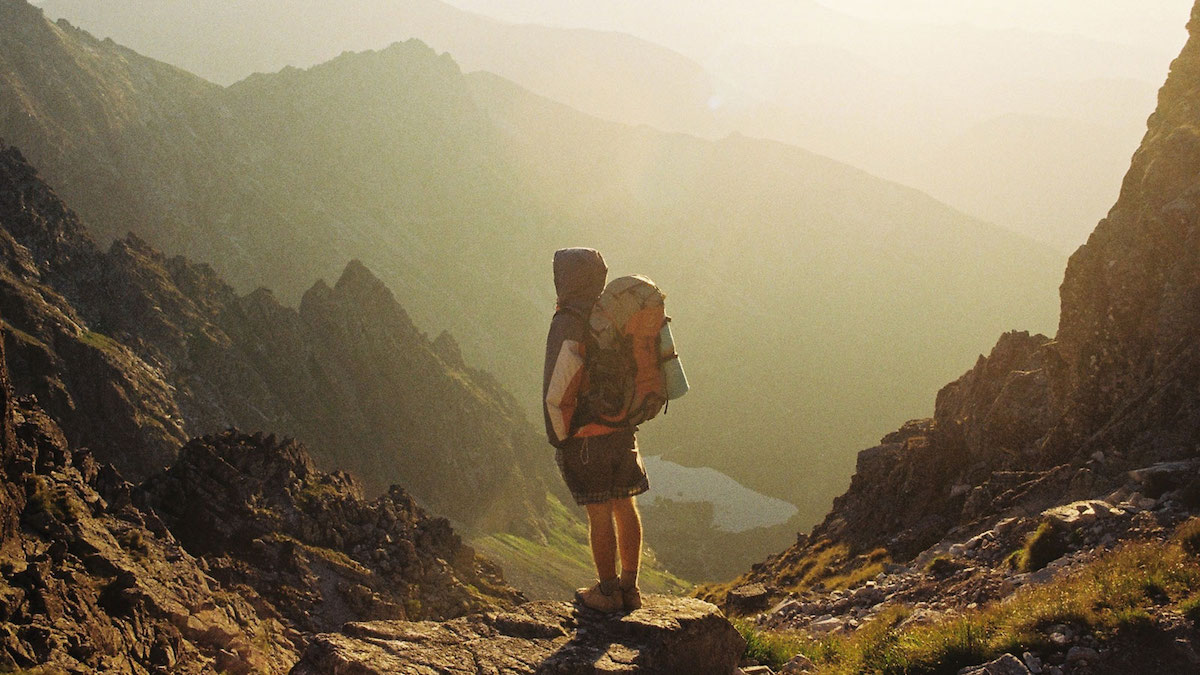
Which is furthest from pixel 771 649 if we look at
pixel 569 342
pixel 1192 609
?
pixel 569 342

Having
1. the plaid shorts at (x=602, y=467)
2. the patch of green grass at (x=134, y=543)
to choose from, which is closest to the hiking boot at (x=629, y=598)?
the plaid shorts at (x=602, y=467)

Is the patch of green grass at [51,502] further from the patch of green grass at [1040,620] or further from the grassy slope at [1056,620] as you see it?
the patch of green grass at [1040,620]

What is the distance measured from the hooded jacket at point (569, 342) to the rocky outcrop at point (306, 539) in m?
30.1

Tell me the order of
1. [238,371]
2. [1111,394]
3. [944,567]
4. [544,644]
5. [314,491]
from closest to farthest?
1. [544,644]
2. [944,567]
3. [1111,394]
4. [314,491]
5. [238,371]

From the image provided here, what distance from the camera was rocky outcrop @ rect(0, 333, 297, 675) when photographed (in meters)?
14.5

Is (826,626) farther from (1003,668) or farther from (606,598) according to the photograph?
Answer: (1003,668)

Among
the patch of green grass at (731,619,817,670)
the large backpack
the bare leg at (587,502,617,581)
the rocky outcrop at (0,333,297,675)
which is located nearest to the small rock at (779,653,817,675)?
the patch of green grass at (731,619,817,670)

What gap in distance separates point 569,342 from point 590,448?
53.1 inches

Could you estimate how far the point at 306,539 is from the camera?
152 ft

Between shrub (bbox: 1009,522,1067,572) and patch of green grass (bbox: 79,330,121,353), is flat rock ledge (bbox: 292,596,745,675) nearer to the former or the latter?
shrub (bbox: 1009,522,1067,572)

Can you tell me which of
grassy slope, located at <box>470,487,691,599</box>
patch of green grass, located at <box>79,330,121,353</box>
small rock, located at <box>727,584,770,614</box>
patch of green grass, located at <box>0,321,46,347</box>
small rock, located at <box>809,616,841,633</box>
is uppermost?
patch of green grass, located at <box>79,330,121,353</box>

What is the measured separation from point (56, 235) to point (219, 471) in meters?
83.6

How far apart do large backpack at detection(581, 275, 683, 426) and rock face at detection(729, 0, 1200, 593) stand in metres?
12.7

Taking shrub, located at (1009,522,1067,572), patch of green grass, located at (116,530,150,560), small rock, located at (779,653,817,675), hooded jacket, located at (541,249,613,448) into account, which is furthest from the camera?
patch of green grass, located at (116,530,150,560)
